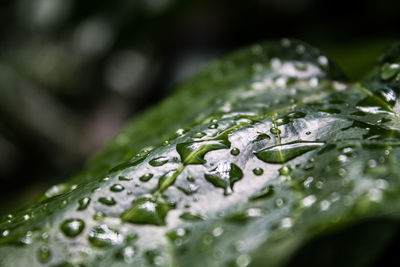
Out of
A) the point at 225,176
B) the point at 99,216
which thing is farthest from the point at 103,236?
the point at 225,176

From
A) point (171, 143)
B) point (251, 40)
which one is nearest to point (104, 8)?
point (251, 40)

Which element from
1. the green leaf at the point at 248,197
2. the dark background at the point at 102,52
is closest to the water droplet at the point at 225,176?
the green leaf at the point at 248,197

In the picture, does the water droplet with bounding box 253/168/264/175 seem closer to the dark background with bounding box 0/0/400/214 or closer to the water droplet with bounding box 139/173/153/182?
the water droplet with bounding box 139/173/153/182

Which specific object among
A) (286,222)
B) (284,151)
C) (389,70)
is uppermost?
(389,70)

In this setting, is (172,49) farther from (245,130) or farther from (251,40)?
(245,130)

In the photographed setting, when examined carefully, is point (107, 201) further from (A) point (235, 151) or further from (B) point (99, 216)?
(A) point (235, 151)
